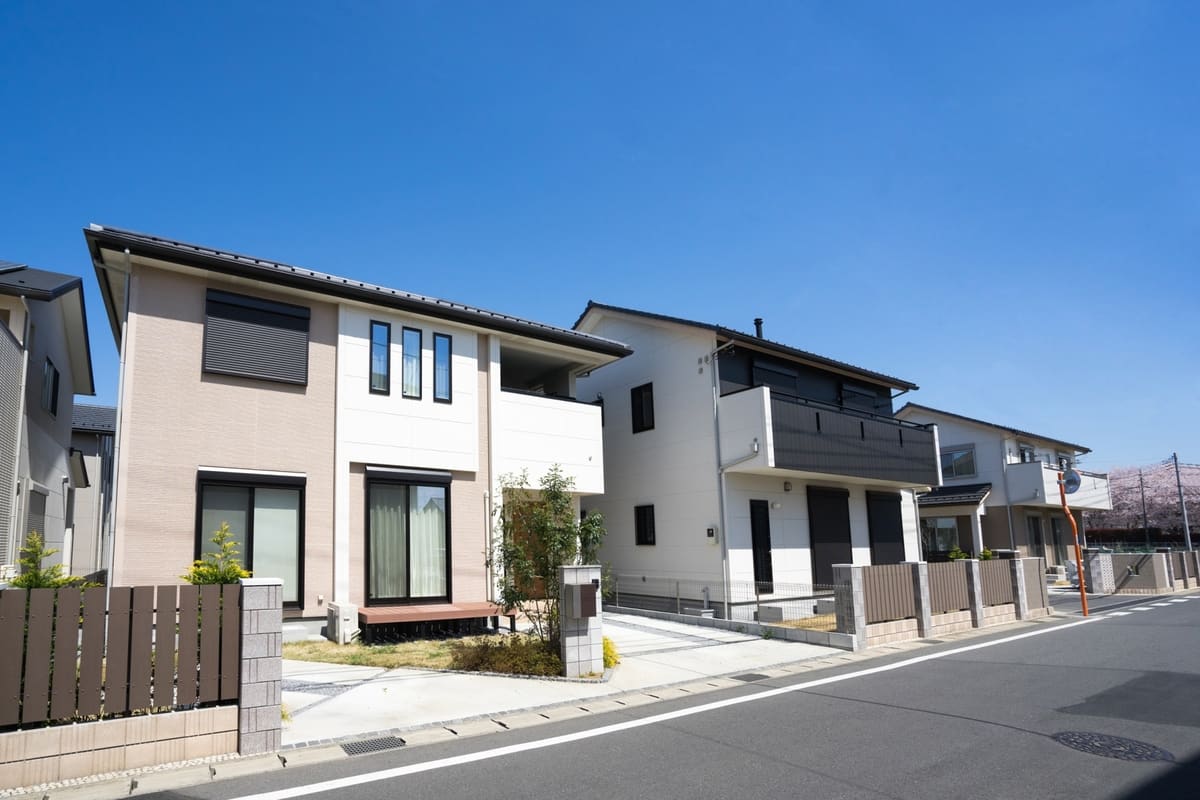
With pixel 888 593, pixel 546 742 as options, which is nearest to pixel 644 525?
pixel 888 593

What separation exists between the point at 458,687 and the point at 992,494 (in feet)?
92.9

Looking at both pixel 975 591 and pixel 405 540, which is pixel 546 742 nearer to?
pixel 405 540

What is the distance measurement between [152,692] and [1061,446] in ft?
130

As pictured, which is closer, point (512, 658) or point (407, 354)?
point (512, 658)

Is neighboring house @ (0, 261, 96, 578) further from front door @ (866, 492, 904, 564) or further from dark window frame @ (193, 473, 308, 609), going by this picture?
front door @ (866, 492, 904, 564)

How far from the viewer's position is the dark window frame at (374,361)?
1329 centimetres

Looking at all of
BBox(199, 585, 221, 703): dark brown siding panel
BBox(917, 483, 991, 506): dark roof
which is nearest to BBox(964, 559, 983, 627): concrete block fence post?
BBox(917, 483, 991, 506): dark roof

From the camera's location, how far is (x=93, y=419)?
23.5 meters

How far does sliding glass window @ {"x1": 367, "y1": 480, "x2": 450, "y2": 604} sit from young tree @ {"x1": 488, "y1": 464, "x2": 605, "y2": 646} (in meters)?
3.21

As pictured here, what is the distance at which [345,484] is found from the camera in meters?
12.6

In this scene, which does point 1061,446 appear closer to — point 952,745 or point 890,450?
point 890,450

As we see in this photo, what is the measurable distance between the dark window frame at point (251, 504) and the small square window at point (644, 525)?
9383 millimetres

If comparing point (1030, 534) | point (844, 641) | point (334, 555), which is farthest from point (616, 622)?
point (1030, 534)

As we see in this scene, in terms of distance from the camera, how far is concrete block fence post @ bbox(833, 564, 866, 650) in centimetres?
1266
